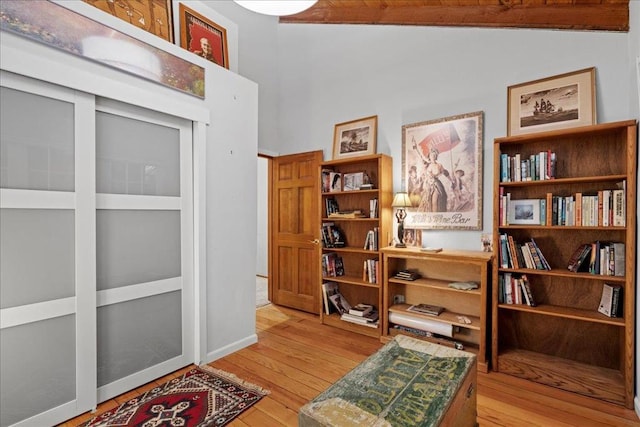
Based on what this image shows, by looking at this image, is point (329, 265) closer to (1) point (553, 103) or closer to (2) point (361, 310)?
(2) point (361, 310)

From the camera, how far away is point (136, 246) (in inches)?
93.0

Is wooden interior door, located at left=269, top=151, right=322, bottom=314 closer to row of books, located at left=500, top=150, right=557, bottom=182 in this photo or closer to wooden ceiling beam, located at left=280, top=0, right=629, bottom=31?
wooden ceiling beam, located at left=280, top=0, right=629, bottom=31

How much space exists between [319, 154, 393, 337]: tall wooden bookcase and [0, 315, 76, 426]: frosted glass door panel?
2427 mm

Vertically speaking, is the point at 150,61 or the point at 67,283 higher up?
the point at 150,61

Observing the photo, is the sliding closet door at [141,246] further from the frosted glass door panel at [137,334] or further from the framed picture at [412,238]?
the framed picture at [412,238]

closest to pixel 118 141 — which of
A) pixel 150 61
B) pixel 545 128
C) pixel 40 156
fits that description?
pixel 40 156

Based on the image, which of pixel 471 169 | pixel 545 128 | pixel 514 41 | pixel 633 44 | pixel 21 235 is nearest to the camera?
pixel 21 235

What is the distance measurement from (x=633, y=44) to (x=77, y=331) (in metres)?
4.29

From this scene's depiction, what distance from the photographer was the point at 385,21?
3.55m

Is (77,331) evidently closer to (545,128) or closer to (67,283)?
(67,283)

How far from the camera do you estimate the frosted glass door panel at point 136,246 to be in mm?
2189

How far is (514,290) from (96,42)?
3.62 m

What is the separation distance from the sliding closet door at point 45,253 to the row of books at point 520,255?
3.10 m

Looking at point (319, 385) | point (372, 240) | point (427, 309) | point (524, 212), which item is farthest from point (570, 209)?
point (319, 385)
